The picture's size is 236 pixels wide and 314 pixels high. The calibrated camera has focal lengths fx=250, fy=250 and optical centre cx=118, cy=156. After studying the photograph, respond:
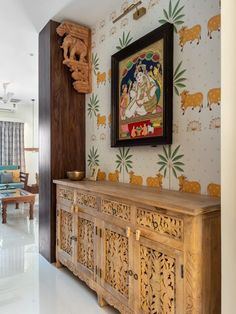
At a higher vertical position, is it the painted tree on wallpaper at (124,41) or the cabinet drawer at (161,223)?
the painted tree on wallpaper at (124,41)

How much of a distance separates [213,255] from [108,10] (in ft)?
8.15

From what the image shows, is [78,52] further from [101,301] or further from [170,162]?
[101,301]

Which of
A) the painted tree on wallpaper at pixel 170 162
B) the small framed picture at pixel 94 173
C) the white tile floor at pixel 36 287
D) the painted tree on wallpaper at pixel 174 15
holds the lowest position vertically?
the white tile floor at pixel 36 287

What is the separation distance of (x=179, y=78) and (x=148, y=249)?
3.97ft

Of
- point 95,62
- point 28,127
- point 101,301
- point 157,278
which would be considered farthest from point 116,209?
point 28,127

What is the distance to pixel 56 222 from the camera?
2736mm

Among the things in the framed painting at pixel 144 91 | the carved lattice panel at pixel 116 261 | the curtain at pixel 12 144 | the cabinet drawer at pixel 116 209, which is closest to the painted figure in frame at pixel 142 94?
the framed painting at pixel 144 91

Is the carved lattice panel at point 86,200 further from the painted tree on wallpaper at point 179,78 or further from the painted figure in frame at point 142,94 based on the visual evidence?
the painted tree on wallpaper at point 179,78

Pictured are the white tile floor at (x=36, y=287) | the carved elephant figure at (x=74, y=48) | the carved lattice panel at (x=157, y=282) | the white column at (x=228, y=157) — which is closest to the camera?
the white column at (x=228, y=157)

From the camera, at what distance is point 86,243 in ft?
7.18

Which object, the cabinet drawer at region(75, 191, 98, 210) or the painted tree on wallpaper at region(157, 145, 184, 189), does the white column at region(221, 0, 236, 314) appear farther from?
the cabinet drawer at region(75, 191, 98, 210)

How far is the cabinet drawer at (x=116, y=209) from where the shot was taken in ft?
5.56

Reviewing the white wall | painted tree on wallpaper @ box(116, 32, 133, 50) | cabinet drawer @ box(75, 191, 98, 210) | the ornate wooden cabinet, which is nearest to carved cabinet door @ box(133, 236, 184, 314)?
the ornate wooden cabinet

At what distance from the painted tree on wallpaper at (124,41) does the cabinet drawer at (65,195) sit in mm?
1476
